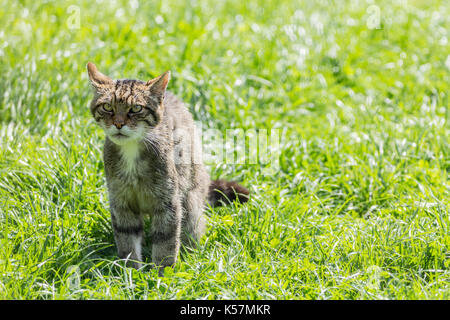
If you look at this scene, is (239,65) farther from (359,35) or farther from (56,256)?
(56,256)

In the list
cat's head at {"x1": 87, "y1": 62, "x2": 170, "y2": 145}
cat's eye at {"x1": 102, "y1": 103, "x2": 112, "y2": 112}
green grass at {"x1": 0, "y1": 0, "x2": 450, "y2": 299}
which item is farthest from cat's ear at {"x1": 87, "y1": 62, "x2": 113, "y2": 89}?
green grass at {"x1": 0, "y1": 0, "x2": 450, "y2": 299}

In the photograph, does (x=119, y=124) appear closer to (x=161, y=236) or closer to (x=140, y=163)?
(x=140, y=163)

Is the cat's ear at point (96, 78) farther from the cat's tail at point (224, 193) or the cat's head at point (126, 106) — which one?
the cat's tail at point (224, 193)

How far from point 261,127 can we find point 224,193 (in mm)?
1362

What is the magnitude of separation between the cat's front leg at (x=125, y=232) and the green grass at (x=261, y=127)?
12 cm

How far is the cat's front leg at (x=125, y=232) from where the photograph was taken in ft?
11.9

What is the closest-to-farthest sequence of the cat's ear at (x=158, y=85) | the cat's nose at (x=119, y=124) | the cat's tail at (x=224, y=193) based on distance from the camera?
the cat's nose at (x=119, y=124)
the cat's ear at (x=158, y=85)
the cat's tail at (x=224, y=193)

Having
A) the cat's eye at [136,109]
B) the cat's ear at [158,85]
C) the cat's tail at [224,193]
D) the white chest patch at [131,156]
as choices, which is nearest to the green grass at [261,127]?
the cat's tail at [224,193]

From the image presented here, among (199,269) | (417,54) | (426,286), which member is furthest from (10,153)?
(417,54)

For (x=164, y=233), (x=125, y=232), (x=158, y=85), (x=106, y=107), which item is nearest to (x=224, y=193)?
(x=164, y=233)

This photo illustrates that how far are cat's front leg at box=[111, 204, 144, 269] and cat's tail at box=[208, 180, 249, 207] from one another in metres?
0.80

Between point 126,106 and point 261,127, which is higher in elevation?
point 126,106

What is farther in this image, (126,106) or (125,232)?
(125,232)

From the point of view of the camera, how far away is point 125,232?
3.65 metres
